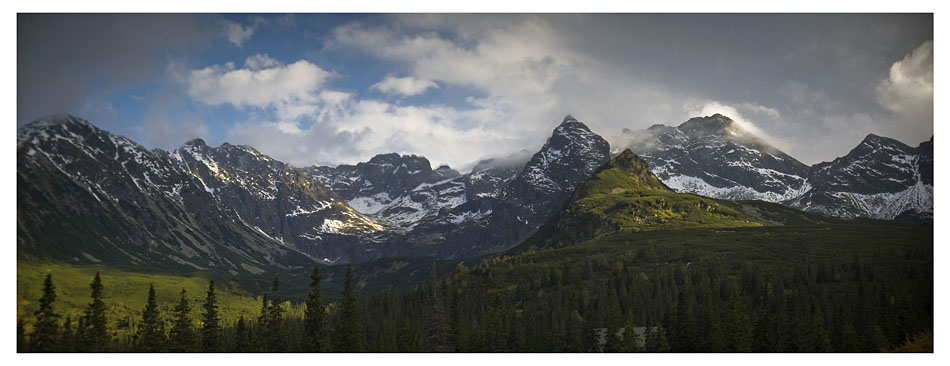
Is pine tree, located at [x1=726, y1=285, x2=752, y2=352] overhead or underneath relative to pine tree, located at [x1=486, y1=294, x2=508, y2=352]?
overhead

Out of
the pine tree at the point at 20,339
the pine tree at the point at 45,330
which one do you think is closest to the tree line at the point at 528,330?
the pine tree at the point at 45,330

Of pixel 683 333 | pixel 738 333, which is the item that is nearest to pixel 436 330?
pixel 683 333

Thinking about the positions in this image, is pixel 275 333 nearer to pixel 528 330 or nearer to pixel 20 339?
pixel 20 339

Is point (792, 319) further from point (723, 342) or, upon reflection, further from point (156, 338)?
point (156, 338)

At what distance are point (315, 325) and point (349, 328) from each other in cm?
499

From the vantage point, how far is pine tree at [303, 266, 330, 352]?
104306mm

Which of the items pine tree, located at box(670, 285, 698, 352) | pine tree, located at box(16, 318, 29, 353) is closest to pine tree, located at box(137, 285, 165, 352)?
pine tree, located at box(16, 318, 29, 353)

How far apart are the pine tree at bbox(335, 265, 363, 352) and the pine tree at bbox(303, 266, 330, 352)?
2.08 metres

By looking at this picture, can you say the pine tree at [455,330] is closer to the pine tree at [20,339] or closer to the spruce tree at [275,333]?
the spruce tree at [275,333]

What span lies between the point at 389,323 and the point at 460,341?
52.8 m

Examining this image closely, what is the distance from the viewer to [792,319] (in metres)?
128

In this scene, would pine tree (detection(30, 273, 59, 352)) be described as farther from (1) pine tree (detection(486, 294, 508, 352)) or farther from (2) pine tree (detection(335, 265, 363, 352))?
(1) pine tree (detection(486, 294, 508, 352))

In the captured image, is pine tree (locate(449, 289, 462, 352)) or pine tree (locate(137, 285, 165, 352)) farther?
pine tree (locate(449, 289, 462, 352))

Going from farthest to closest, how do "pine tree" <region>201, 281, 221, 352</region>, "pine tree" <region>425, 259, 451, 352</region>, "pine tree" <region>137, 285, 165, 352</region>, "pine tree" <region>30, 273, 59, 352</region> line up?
1. "pine tree" <region>425, 259, 451, 352</region>
2. "pine tree" <region>201, 281, 221, 352</region>
3. "pine tree" <region>137, 285, 165, 352</region>
4. "pine tree" <region>30, 273, 59, 352</region>
